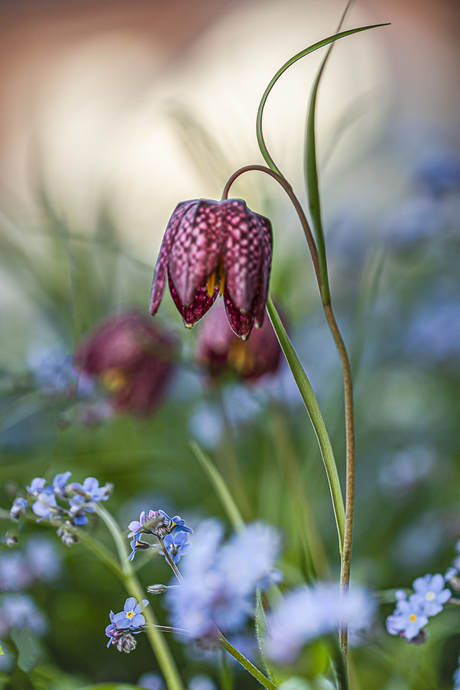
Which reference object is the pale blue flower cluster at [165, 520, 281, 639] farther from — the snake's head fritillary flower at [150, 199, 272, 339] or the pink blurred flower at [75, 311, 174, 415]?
the pink blurred flower at [75, 311, 174, 415]

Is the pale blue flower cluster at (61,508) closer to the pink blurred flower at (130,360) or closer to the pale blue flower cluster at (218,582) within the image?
the pale blue flower cluster at (218,582)

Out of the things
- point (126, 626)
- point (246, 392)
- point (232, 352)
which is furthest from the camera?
point (246, 392)

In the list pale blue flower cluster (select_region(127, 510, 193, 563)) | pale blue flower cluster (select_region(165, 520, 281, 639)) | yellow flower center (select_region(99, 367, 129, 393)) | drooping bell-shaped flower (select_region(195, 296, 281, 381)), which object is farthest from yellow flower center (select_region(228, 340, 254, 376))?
pale blue flower cluster (select_region(127, 510, 193, 563))

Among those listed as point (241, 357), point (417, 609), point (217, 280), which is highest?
point (217, 280)

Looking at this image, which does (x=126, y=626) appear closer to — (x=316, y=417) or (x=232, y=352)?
(x=316, y=417)

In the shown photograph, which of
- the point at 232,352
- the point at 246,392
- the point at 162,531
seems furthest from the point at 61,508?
the point at 246,392

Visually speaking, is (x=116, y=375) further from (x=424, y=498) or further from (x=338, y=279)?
(x=338, y=279)

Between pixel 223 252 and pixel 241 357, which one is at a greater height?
pixel 223 252
